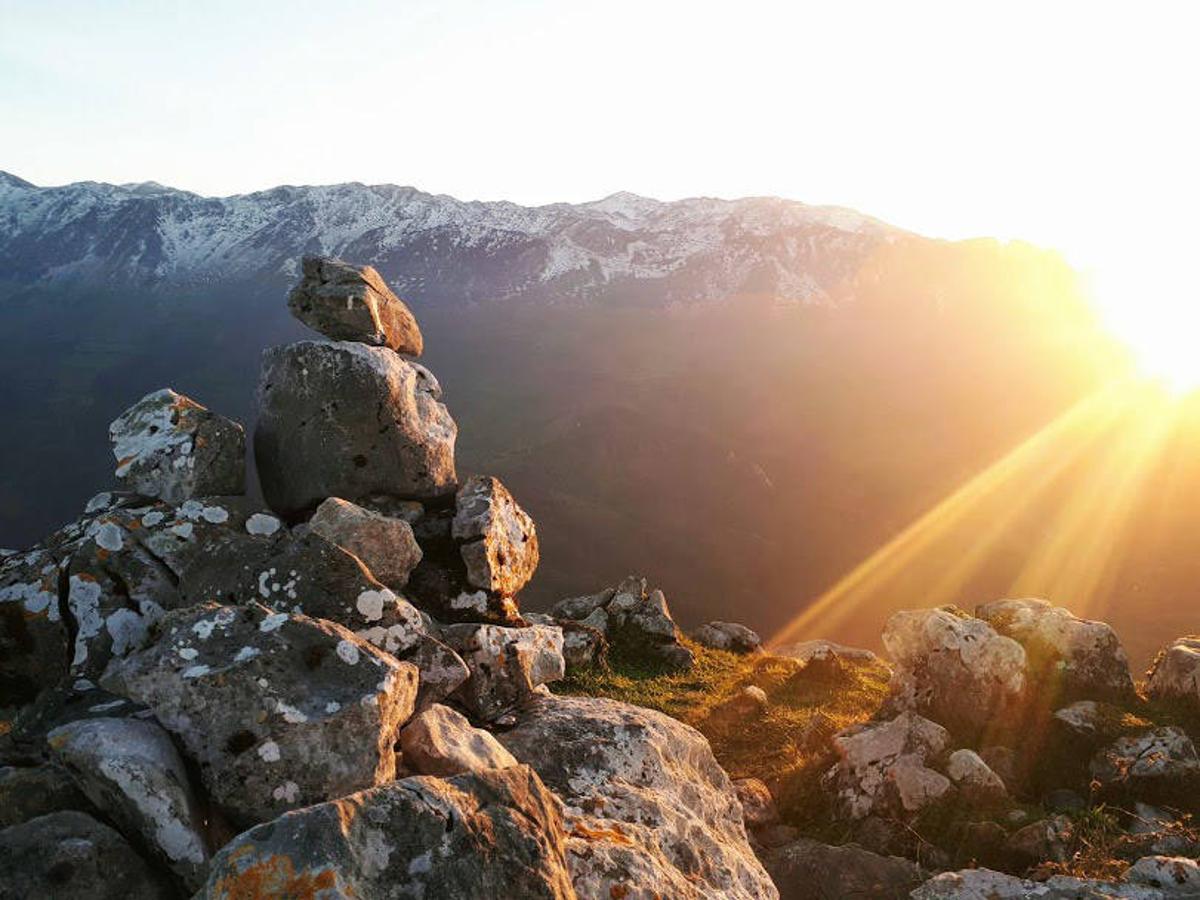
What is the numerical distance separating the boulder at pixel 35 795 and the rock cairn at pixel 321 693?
0.03 m

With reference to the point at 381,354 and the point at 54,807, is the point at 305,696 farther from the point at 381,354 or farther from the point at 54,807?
the point at 381,354

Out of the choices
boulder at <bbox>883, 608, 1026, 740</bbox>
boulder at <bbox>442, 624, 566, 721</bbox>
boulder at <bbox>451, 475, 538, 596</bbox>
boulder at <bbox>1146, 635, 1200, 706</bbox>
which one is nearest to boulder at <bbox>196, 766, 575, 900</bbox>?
boulder at <bbox>442, 624, 566, 721</bbox>

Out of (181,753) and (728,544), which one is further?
(728,544)

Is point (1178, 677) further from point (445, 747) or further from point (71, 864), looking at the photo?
point (71, 864)

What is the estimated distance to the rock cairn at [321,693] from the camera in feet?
22.0

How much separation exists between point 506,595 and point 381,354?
22.1ft

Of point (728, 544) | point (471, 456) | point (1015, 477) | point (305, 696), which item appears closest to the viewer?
point (305, 696)

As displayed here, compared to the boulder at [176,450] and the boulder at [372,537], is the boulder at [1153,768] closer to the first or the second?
the boulder at [372,537]

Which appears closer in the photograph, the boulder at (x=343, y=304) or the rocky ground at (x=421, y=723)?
the rocky ground at (x=421, y=723)

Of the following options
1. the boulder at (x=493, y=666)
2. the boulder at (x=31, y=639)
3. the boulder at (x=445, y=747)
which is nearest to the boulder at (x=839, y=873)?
the boulder at (x=493, y=666)

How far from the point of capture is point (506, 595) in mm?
16984

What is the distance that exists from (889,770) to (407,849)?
556 inches

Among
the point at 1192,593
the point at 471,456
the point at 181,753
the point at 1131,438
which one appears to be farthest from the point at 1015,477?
the point at 181,753

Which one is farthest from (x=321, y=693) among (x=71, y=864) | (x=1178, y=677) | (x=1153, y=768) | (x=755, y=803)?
(x=1178, y=677)
